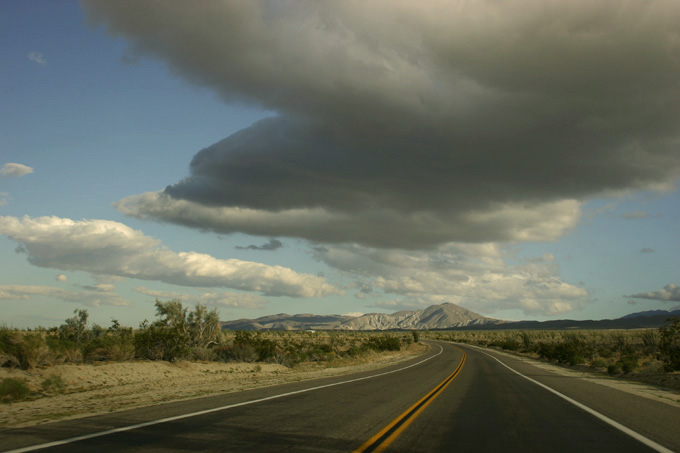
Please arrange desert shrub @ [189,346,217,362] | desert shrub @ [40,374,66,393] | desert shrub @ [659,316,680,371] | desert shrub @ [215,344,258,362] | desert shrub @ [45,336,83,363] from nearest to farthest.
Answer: desert shrub @ [40,374,66,393], desert shrub @ [45,336,83,363], desert shrub @ [659,316,680,371], desert shrub @ [189,346,217,362], desert shrub @ [215,344,258,362]

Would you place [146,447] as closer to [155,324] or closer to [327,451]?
[327,451]

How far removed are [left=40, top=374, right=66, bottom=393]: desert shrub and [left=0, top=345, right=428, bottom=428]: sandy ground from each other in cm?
13

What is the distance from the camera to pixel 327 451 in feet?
24.8

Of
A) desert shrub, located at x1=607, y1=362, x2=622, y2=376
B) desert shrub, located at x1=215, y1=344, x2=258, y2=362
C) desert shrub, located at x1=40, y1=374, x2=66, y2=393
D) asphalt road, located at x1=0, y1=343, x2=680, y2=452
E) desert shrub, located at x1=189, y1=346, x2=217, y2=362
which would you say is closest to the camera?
asphalt road, located at x1=0, y1=343, x2=680, y2=452

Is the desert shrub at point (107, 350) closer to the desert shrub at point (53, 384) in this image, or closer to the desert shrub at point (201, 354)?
the desert shrub at point (201, 354)

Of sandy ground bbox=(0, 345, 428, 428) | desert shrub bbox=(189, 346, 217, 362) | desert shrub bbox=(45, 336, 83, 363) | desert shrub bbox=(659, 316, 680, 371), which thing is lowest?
sandy ground bbox=(0, 345, 428, 428)

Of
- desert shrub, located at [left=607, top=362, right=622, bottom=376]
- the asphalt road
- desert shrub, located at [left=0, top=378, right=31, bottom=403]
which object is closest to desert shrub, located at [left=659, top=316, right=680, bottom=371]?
desert shrub, located at [left=607, top=362, right=622, bottom=376]

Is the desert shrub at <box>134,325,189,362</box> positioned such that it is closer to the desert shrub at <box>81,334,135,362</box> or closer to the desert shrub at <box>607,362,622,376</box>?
the desert shrub at <box>81,334,135,362</box>

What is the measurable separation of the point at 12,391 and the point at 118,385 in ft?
16.2

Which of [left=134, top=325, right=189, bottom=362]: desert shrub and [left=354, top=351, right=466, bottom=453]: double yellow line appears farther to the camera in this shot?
[left=134, top=325, right=189, bottom=362]: desert shrub

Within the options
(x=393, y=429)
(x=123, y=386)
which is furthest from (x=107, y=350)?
(x=393, y=429)

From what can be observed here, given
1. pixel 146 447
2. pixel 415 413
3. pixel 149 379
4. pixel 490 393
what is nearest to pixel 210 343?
pixel 149 379

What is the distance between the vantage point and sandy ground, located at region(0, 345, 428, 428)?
12.6 meters

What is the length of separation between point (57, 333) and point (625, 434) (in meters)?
33.5
